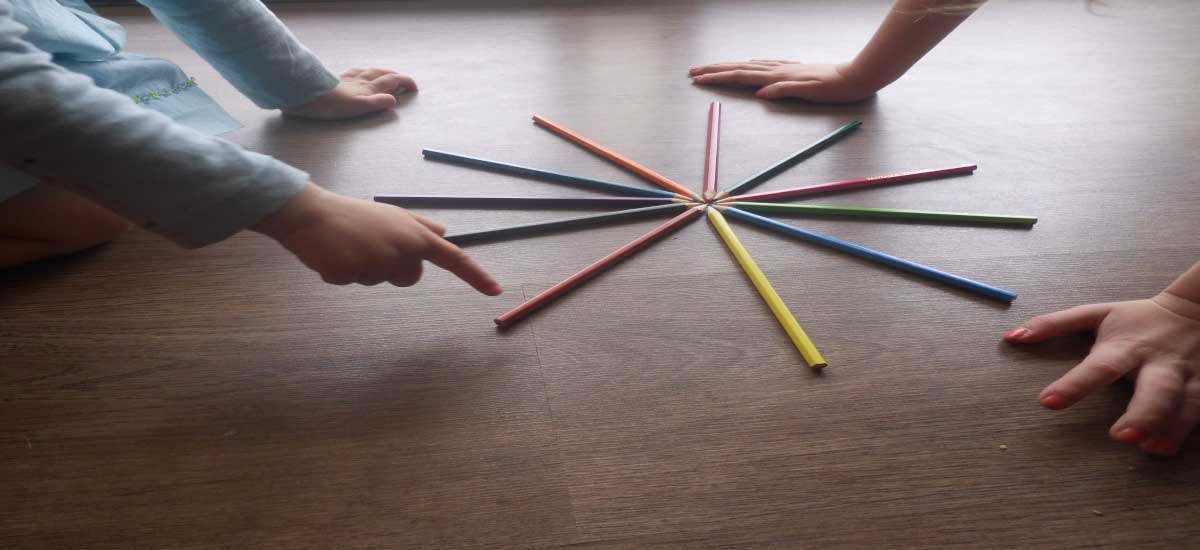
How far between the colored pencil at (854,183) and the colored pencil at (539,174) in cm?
10

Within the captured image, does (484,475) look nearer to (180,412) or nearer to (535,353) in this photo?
(535,353)

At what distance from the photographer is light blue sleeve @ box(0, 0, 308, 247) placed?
56 centimetres

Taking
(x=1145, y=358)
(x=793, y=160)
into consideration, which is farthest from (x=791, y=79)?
(x=1145, y=358)

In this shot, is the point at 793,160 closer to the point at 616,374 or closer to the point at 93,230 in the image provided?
the point at 616,374

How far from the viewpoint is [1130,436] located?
1.86 feet

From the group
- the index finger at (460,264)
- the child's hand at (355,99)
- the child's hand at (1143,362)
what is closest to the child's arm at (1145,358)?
the child's hand at (1143,362)

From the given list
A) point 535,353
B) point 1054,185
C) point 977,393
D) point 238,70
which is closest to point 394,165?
point 238,70

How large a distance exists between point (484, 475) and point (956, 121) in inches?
31.8

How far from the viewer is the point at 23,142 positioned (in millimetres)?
564

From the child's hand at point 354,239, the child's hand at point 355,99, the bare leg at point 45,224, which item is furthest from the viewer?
the child's hand at point 355,99

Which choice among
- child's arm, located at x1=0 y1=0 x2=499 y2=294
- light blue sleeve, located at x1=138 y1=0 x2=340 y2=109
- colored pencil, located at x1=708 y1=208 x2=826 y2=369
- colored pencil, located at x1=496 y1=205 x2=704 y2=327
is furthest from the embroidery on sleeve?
colored pencil, located at x1=708 y1=208 x2=826 y2=369

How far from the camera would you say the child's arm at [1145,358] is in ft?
1.88

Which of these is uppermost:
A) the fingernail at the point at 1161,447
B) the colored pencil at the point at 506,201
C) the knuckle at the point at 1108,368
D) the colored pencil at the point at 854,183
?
the colored pencil at the point at 854,183

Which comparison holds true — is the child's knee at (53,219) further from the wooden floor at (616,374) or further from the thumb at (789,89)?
the thumb at (789,89)
